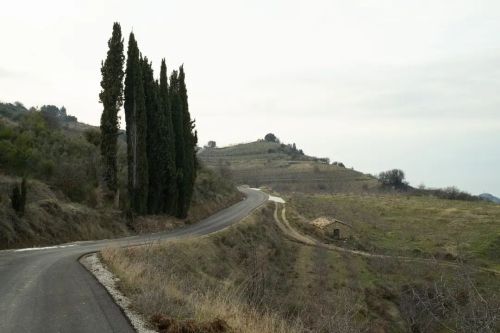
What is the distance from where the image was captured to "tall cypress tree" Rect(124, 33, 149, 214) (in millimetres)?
38594

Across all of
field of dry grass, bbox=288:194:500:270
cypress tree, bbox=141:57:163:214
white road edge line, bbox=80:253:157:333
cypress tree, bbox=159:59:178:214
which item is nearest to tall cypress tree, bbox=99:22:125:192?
cypress tree, bbox=141:57:163:214

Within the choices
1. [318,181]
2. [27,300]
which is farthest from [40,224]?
[318,181]

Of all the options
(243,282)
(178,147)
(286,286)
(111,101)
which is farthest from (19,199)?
(178,147)

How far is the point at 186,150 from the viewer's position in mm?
48156

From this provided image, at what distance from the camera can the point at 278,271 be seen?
34.3 meters

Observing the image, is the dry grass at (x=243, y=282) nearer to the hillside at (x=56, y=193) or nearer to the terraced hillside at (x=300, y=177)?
the hillside at (x=56, y=193)

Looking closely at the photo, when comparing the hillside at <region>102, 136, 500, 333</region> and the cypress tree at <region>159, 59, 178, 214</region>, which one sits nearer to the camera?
the hillside at <region>102, 136, 500, 333</region>

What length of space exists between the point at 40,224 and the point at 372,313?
795 inches

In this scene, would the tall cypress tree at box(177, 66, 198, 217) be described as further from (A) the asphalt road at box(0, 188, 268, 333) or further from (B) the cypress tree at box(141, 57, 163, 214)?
(A) the asphalt road at box(0, 188, 268, 333)

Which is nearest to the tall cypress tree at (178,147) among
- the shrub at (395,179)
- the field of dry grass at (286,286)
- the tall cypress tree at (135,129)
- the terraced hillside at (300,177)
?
the tall cypress tree at (135,129)

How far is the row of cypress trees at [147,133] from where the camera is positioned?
3738 cm

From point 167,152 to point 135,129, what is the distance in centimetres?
460

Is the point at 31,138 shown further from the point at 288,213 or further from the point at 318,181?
the point at 318,181

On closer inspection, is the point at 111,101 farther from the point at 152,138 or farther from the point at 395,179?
the point at 395,179
